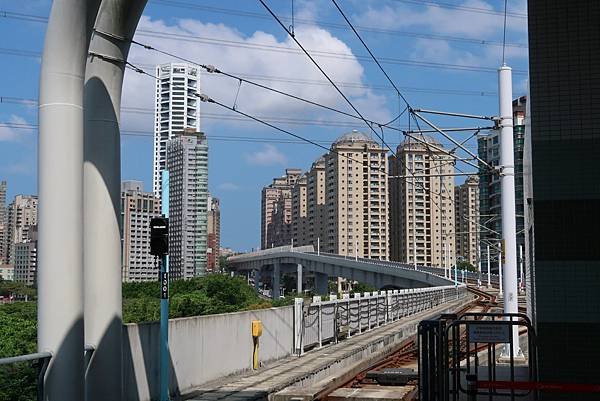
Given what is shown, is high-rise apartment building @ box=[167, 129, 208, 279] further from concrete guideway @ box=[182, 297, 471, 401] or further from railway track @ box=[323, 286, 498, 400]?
concrete guideway @ box=[182, 297, 471, 401]

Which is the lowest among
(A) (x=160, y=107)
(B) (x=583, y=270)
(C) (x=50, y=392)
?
(C) (x=50, y=392)

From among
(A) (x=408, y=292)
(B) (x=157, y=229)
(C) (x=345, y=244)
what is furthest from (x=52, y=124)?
(C) (x=345, y=244)

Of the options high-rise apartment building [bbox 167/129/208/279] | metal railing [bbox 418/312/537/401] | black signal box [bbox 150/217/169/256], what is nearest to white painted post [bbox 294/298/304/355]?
black signal box [bbox 150/217/169/256]

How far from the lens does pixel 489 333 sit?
9.26m

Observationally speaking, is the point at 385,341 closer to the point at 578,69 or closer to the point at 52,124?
the point at 578,69

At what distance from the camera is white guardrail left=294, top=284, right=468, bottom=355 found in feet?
69.8

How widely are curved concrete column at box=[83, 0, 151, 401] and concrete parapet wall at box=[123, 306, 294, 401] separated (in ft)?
10.5

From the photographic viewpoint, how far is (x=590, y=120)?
860 cm

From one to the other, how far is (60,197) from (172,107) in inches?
2339

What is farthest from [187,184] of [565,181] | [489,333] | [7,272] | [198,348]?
[7,272]

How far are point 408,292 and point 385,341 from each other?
53.3 feet

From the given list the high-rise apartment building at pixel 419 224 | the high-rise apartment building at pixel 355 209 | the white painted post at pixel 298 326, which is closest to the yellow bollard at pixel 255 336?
the white painted post at pixel 298 326

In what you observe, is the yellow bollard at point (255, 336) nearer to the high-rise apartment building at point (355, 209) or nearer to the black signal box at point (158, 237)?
the black signal box at point (158, 237)

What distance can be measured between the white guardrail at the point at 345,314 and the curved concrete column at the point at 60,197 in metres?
13.9
